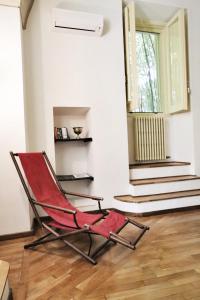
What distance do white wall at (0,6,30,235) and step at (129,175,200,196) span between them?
63.7 inches

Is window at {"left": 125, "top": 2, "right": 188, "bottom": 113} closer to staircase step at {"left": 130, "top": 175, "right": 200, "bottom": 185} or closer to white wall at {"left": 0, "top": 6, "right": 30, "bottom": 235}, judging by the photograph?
staircase step at {"left": 130, "top": 175, "right": 200, "bottom": 185}

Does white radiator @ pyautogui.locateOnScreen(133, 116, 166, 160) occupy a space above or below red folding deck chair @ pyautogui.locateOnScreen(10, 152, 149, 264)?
above

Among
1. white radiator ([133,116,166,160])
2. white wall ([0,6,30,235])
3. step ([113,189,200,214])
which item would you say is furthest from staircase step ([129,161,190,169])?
white wall ([0,6,30,235])

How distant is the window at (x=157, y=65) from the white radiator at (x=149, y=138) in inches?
10.5

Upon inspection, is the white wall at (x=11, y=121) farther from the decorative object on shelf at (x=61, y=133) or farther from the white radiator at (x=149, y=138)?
the white radiator at (x=149, y=138)

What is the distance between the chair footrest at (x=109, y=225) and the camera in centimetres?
183

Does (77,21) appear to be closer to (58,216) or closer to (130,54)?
(130,54)

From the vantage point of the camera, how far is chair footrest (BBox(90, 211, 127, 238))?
5.99ft

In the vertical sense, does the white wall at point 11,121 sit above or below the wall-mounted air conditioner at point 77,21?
below

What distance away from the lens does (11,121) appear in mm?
2479

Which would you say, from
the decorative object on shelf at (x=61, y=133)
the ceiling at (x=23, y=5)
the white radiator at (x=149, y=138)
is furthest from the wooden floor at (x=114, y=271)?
the ceiling at (x=23, y=5)

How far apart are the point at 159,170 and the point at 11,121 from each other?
2.45 meters

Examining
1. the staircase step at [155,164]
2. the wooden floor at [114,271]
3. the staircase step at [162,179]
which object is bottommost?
the wooden floor at [114,271]

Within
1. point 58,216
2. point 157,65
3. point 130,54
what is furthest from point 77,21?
point 58,216
